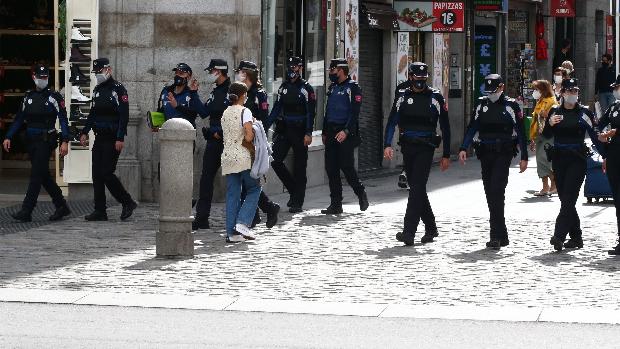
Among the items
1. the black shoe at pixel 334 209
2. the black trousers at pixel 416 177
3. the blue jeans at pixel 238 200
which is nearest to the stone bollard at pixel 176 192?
the blue jeans at pixel 238 200

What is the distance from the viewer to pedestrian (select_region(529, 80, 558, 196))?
20.1m

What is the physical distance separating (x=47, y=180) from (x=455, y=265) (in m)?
5.62

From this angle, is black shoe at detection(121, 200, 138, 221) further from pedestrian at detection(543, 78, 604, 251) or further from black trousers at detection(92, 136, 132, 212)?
pedestrian at detection(543, 78, 604, 251)

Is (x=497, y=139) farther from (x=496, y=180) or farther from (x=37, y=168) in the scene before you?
(x=37, y=168)

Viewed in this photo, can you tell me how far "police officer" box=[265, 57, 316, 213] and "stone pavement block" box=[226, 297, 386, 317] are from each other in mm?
6871

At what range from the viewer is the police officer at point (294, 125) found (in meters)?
18.2

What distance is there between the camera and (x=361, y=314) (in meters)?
10.9

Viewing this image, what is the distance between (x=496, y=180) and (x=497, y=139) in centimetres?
40

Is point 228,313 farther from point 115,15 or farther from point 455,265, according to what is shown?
point 115,15

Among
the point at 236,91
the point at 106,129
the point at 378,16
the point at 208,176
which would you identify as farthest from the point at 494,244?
the point at 378,16

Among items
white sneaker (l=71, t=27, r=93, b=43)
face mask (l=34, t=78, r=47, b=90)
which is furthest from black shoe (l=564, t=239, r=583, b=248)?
white sneaker (l=71, t=27, r=93, b=43)

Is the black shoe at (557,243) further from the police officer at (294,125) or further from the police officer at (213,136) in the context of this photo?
the police officer at (294,125)

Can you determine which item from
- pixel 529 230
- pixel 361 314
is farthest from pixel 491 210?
pixel 361 314

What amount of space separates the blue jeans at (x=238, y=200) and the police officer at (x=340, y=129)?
2.94 metres
